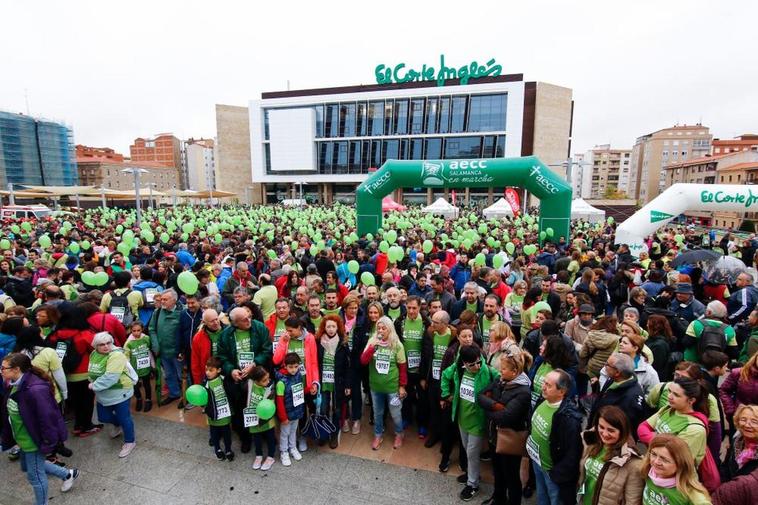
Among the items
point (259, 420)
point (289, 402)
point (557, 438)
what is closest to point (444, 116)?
point (289, 402)

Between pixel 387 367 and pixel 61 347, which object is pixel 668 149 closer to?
Result: pixel 387 367

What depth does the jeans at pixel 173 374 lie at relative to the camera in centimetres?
515

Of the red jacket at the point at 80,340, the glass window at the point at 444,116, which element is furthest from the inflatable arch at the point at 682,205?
the glass window at the point at 444,116

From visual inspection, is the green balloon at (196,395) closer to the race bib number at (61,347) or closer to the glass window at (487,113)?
the race bib number at (61,347)

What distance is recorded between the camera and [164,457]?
13.6 ft

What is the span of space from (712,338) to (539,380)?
6.69 ft

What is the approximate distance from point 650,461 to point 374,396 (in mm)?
2622

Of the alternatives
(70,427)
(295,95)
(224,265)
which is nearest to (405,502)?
(70,427)

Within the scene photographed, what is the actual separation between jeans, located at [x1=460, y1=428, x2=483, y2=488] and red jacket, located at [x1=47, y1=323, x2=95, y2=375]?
4.06m

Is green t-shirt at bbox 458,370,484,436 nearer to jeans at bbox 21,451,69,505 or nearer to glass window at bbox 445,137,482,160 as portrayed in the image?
jeans at bbox 21,451,69,505

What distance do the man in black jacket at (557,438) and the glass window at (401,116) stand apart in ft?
162

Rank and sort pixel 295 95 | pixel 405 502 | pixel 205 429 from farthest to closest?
pixel 295 95
pixel 205 429
pixel 405 502

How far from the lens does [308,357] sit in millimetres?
4039

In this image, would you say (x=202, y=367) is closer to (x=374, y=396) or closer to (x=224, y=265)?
(x=374, y=396)
